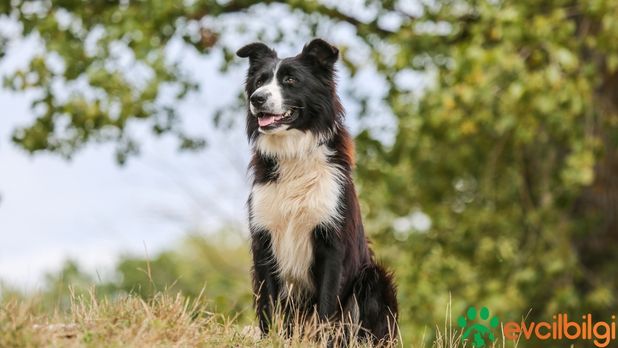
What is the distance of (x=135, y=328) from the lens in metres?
5.27

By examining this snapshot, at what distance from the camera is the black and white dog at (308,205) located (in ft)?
20.0

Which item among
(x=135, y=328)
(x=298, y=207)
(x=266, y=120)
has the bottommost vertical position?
(x=135, y=328)

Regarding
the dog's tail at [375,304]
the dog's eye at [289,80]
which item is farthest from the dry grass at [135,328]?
the dog's eye at [289,80]

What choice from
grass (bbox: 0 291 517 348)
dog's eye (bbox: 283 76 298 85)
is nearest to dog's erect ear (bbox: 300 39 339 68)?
dog's eye (bbox: 283 76 298 85)

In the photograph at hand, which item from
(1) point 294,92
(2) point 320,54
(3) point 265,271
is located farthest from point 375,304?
(2) point 320,54

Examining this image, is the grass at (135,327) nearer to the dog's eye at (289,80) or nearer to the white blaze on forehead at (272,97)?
the white blaze on forehead at (272,97)

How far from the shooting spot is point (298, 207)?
614 centimetres

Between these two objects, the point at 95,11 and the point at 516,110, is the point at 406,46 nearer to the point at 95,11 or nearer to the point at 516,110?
the point at 516,110

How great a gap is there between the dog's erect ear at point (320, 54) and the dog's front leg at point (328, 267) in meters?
1.19

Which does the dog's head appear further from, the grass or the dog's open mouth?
the grass

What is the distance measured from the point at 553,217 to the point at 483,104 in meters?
2.66

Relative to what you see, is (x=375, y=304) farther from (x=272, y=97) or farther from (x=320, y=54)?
(x=320, y=54)

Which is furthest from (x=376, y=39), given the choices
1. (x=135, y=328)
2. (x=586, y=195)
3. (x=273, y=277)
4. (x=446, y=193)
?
(x=135, y=328)

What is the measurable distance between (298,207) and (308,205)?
0.07 metres
